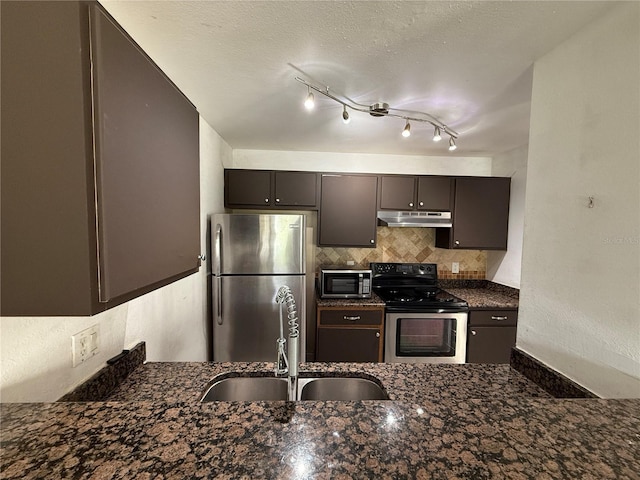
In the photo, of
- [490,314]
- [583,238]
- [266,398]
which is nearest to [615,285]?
[583,238]

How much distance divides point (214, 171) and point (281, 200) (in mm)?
686

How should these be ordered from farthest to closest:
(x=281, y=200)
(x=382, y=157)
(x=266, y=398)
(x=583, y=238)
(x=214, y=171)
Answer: (x=382, y=157) → (x=281, y=200) → (x=214, y=171) → (x=266, y=398) → (x=583, y=238)

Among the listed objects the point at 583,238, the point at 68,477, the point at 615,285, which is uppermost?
the point at 583,238

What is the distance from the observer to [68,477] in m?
0.50

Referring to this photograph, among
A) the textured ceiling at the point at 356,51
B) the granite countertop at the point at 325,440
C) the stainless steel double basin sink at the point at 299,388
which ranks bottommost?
the stainless steel double basin sink at the point at 299,388

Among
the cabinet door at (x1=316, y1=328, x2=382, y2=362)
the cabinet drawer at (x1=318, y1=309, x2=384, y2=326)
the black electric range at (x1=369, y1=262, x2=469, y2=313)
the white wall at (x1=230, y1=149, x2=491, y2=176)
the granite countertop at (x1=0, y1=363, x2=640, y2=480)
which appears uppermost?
the white wall at (x1=230, y1=149, x2=491, y2=176)

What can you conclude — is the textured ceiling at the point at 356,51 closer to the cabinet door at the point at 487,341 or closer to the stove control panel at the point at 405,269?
the stove control panel at the point at 405,269

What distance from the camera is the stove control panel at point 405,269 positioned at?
3.13m

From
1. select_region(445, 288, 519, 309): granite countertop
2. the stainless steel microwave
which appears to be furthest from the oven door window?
the stainless steel microwave

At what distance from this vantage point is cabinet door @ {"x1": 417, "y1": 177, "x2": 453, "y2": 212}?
2881 millimetres

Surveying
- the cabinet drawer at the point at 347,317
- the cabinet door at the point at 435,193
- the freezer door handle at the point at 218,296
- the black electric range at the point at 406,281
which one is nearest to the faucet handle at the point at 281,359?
the freezer door handle at the point at 218,296

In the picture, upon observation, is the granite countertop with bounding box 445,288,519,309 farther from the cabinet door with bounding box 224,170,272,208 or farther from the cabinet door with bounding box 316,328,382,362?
the cabinet door with bounding box 224,170,272,208

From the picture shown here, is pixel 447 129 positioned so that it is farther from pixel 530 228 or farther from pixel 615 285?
pixel 615 285

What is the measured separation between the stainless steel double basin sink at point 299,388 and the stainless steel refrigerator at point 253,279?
42.7 inches
